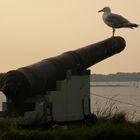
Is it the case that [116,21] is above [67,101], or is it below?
above

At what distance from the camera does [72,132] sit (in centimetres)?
1355

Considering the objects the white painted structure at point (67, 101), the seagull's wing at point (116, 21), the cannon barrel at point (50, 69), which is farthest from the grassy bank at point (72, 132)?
the seagull's wing at point (116, 21)

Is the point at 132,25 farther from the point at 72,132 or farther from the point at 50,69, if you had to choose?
the point at 72,132

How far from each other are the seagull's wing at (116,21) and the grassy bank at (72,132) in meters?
3.34

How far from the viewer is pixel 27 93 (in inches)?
573

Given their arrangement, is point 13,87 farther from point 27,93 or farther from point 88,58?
point 88,58

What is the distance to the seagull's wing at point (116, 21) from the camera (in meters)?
17.7

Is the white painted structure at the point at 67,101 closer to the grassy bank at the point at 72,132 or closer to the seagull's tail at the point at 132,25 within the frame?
the grassy bank at the point at 72,132

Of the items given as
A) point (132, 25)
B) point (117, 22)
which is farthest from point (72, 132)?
point (117, 22)

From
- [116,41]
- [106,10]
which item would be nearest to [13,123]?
[116,41]

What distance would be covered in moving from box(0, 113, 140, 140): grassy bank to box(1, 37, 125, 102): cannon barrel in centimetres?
79

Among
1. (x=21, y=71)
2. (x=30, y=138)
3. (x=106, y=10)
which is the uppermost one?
(x=106, y=10)

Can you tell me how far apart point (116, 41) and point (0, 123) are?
4.39 metres

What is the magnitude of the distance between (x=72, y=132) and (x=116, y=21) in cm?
496
